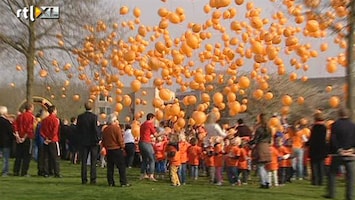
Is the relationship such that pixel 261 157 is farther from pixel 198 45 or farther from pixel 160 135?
pixel 160 135

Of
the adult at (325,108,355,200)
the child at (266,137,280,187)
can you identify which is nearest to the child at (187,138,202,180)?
the child at (266,137,280,187)

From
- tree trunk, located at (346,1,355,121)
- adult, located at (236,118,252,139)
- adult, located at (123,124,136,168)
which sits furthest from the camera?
adult, located at (123,124,136,168)

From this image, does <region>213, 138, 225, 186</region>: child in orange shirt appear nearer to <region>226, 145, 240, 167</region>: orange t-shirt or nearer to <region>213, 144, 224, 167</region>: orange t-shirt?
<region>213, 144, 224, 167</region>: orange t-shirt

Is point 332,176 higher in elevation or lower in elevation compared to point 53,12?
lower

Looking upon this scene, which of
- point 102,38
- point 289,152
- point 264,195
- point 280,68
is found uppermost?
point 102,38

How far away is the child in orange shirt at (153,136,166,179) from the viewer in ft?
60.7

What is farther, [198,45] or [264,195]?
[198,45]

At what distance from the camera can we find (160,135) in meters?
19.4

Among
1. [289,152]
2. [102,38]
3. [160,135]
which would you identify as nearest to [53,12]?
[102,38]

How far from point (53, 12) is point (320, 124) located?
15.4 meters

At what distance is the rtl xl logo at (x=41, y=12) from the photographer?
87.7ft

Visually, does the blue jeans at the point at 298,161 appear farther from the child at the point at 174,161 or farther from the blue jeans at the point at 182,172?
the child at the point at 174,161

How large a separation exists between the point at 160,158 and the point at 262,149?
483 centimetres

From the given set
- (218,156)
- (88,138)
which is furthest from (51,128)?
(218,156)
